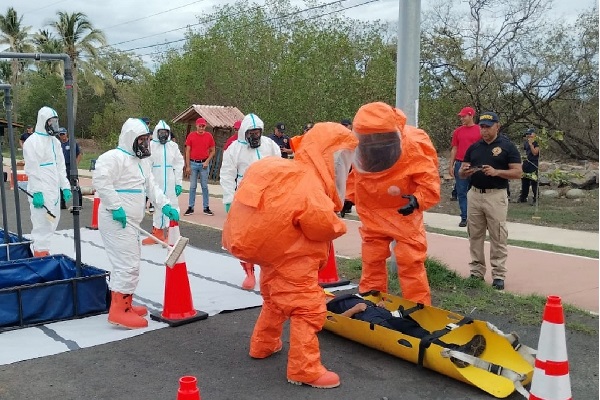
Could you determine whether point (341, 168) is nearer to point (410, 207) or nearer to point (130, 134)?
point (410, 207)

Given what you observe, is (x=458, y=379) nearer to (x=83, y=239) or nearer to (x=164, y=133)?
(x=164, y=133)

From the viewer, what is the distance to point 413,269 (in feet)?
18.1

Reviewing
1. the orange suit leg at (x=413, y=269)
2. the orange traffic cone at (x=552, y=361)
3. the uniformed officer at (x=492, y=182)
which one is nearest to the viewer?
the orange traffic cone at (x=552, y=361)

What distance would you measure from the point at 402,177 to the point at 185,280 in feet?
7.15

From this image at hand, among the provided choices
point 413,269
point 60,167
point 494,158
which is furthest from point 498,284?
point 60,167

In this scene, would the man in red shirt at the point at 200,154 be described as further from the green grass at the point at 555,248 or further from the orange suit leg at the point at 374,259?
the orange suit leg at the point at 374,259

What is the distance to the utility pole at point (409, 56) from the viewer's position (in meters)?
6.95

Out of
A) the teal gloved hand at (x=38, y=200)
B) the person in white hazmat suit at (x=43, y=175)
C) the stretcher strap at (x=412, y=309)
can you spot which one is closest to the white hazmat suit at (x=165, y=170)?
the person in white hazmat suit at (x=43, y=175)

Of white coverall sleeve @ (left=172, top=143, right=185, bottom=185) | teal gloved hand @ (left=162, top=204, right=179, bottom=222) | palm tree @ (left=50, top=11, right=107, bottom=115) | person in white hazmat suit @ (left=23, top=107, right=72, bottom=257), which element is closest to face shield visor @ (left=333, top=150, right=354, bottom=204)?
teal gloved hand @ (left=162, top=204, right=179, bottom=222)

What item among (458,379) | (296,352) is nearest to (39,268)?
(296,352)

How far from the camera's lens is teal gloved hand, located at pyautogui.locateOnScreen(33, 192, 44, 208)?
307 inches

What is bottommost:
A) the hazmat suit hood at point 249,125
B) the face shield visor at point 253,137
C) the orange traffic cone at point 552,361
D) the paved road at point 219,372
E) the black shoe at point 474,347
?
the paved road at point 219,372

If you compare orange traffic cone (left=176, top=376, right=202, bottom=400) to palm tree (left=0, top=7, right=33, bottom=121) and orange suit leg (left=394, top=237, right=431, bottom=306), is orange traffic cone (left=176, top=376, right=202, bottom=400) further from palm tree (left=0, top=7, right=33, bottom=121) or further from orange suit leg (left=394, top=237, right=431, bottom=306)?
palm tree (left=0, top=7, right=33, bottom=121)

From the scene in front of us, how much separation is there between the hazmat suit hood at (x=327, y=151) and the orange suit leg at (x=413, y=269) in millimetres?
1294
